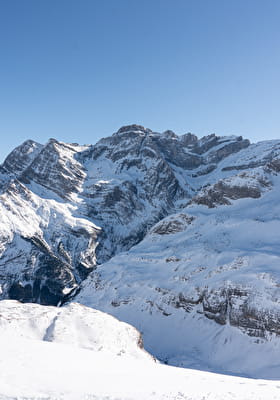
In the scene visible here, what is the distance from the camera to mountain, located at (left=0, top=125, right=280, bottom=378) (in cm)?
4716

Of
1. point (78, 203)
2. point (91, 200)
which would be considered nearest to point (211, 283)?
point (78, 203)

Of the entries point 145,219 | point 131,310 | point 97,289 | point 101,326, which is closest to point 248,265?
point 131,310

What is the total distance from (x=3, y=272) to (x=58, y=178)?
64.3 m

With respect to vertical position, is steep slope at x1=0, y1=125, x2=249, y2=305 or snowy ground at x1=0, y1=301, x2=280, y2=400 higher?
steep slope at x1=0, y1=125, x2=249, y2=305

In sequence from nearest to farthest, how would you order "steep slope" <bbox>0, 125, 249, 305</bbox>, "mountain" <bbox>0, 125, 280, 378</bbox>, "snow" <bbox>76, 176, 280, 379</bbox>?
"snow" <bbox>76, 176, 280, 379</bbox> < "mountain" <bbox>0, 125, 280, 378</bbox> < "steep slope" <bbox>0, 125, 249, 305</bbox>

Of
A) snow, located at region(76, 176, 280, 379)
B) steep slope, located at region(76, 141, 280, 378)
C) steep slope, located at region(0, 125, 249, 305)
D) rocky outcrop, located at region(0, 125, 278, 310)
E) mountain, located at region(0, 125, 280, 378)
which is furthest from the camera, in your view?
steep slope, located at region(0, 125, 249, 305)

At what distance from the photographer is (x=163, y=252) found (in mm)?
69562

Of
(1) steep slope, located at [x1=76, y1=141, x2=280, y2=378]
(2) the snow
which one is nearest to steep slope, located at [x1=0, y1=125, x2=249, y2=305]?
(2) the snow

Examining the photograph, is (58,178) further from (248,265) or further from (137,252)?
(248,265)

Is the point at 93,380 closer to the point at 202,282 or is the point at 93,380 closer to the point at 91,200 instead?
the point at 202,282

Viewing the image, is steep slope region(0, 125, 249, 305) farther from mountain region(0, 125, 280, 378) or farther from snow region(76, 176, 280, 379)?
snow region(76, 176, 280, 379)

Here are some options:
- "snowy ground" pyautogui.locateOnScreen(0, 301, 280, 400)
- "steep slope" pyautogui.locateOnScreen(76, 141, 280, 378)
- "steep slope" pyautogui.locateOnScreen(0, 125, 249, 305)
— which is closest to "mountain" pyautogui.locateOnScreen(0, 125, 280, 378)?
"steep slope" pyautogui.locateOnScreen(76, 141, 280, 378)

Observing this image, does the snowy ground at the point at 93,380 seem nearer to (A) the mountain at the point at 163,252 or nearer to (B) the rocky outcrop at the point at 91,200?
(A) the mountain at the point at 163,252

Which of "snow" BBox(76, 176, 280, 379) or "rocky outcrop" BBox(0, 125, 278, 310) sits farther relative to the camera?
"rocky outcrop" BBox(0, 125, 278, 310)
